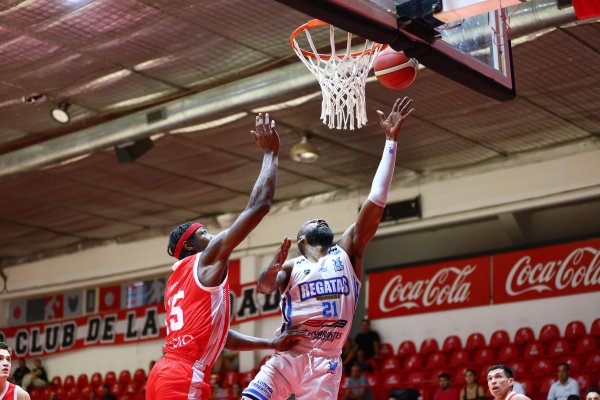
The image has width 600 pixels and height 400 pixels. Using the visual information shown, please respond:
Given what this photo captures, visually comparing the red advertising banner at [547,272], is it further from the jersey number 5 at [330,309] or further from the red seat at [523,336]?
the jersey number 5 at [330,309]

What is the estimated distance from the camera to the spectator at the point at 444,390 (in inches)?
619

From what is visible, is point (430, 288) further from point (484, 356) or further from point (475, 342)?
point (484, 356)

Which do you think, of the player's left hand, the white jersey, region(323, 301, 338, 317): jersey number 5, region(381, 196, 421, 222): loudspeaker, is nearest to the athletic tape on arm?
the white jersey

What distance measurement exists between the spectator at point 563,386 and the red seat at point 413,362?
10.6 feet

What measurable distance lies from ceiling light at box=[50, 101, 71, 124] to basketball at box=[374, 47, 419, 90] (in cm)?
829

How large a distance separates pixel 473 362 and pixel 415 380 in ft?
3.70

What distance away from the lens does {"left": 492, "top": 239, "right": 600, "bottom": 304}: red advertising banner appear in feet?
55.7

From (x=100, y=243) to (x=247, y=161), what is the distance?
7568 mm

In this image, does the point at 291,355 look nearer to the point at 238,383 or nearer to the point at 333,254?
the point at 333,254

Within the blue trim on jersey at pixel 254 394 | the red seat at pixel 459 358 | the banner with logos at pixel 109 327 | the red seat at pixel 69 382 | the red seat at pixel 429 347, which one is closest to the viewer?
the blue trim on jersey at pixel 254 394

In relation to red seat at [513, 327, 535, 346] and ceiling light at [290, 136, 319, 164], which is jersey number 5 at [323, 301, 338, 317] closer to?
ceiling light at [290, 136, 319, 164]

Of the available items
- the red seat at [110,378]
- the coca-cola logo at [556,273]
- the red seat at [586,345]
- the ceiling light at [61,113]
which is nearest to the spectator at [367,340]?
the coca-cola logo at [556,273]

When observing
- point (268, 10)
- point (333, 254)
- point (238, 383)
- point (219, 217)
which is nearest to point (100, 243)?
point (219, 217)

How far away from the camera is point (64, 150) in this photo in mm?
16453
